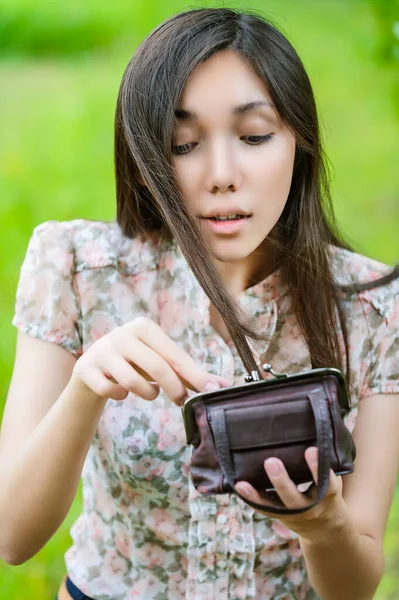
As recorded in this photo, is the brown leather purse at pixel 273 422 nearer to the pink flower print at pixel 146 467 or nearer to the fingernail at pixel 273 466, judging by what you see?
the fingernail at pixel 273 466

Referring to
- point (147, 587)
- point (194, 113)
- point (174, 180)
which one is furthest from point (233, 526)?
point (194, 113)

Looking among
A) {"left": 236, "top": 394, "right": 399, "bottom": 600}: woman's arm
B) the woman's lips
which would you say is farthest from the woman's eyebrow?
{"left": 236, "top": 394, "right": 399, "bottom": 600}: woman's arm

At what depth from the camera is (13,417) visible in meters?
1.48

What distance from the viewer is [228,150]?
1405 millimetres

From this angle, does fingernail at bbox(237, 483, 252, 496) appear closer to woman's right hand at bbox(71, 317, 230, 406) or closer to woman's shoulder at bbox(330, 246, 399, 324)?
woman's right hand at bbox(71, 317, 230, 406)

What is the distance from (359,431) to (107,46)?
2.97 metres

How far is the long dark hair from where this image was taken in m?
1.40

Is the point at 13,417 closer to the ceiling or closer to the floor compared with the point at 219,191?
closer to the floor

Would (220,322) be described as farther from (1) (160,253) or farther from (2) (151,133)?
(2) (151,133)

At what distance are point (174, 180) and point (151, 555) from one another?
2.22 feet

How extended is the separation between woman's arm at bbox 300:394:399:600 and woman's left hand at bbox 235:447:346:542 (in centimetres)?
12

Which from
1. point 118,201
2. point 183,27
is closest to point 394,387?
point 118,201

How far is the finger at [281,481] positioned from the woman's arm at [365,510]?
0.28 m

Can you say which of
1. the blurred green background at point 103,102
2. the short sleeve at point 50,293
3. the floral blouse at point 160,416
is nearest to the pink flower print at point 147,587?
the floral blouse at point 160,416
